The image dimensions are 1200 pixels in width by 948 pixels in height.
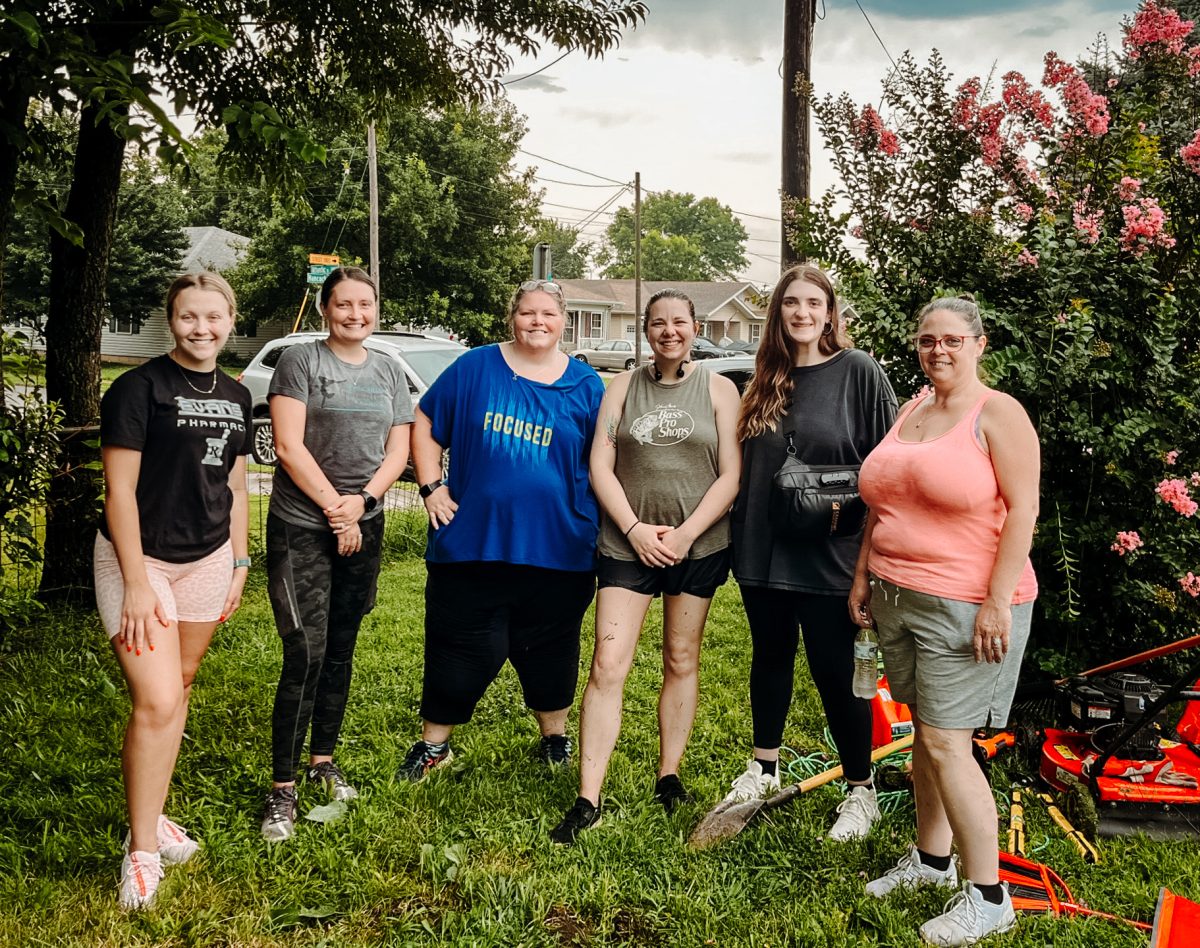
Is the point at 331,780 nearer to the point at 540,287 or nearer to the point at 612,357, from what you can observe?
the point at 540,287

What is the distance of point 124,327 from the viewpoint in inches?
1531

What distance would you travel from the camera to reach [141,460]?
274 centimetres

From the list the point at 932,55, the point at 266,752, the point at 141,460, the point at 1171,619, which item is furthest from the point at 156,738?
the point at 932,55

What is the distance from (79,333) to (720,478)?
4346mm

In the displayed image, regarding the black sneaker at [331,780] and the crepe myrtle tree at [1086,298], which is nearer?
the black sneaker at [331,780]

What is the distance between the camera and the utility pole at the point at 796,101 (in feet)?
22.6

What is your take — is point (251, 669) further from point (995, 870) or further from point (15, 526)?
point (995, 870)

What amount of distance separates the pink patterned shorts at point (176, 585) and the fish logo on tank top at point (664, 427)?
1.47 m

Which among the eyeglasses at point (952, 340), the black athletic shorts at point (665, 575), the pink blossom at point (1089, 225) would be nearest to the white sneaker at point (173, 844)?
the black athletic shorts at point (665, 575)

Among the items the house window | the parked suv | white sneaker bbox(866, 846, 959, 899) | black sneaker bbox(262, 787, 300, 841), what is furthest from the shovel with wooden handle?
the house window

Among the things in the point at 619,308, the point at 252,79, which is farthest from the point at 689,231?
the point at 252,79

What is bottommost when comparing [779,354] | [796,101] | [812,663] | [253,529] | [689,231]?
[253,529]

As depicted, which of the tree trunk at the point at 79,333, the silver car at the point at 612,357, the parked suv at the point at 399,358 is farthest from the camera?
the silver car at the point at 612,357

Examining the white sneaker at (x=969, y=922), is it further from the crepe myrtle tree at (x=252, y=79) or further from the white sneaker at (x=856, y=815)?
the crepe myrtle tree at (x=252, y=79)
